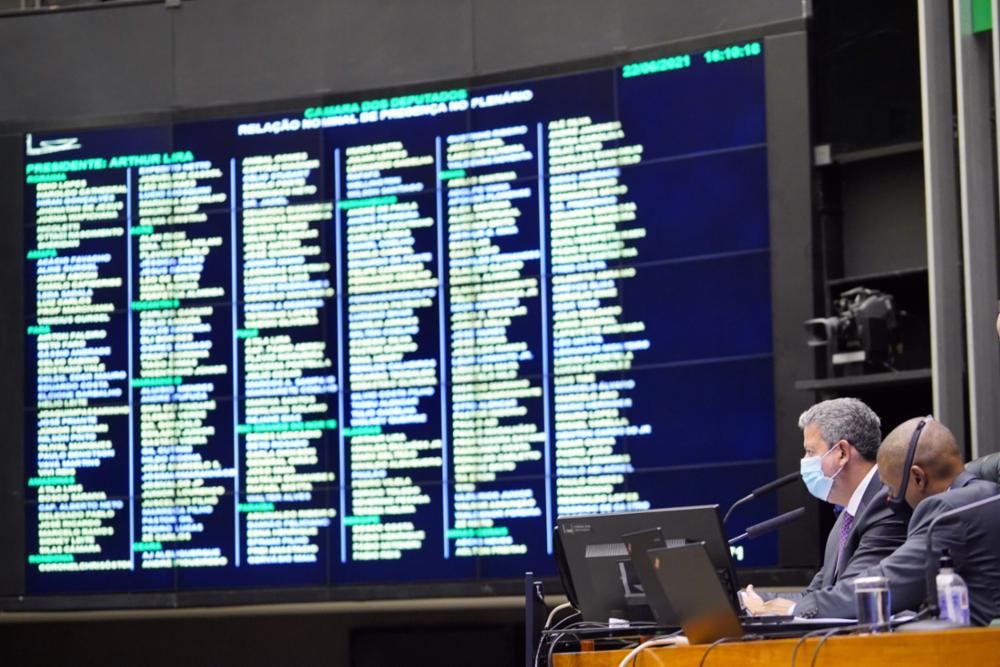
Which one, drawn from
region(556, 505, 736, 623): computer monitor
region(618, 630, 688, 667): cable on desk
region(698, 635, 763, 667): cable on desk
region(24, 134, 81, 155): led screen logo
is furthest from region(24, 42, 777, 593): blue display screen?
region(698, 635, 763, 667): cable on desk

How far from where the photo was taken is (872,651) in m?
2.73

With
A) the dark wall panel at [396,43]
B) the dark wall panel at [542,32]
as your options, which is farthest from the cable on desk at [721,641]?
the dark wall panel at [396,43]

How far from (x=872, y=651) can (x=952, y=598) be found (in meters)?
0.21

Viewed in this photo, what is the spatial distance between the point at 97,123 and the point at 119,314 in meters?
0.83

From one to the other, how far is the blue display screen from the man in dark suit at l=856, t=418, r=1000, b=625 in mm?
1878

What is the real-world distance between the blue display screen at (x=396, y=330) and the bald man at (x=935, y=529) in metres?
1.85

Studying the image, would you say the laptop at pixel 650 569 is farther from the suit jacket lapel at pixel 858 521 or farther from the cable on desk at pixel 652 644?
the suit jacket lapel at pixel 858 521

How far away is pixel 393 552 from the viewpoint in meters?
5.88

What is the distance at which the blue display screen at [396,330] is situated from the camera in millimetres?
5570

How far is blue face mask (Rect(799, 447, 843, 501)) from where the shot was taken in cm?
426

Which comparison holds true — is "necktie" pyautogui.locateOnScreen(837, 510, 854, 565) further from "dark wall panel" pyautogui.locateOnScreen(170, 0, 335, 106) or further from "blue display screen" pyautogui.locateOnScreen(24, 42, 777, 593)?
"dark wall panel" pyautogui.locateOnScreen(170, 0, 335, 106)

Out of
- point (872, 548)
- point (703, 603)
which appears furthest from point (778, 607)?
point (703, 603)

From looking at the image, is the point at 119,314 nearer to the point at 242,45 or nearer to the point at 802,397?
the point at 242,45

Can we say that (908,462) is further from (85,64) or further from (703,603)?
(85,64)
